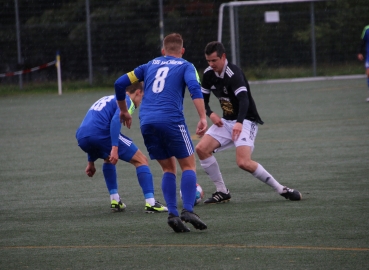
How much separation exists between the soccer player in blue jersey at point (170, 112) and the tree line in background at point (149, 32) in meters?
23.7

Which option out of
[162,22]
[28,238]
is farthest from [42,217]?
[162,22]

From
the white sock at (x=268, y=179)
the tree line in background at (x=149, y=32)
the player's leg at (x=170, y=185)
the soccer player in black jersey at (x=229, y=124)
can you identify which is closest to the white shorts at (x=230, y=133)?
the soccer player in black jersey at (x=229, y=124)

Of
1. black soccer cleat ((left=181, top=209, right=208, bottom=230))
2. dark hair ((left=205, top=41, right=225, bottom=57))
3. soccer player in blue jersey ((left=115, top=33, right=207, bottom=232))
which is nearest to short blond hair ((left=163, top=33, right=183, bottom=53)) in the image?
soccer player in blue jersey ((left=115, top=33, right=207, bottom=232))

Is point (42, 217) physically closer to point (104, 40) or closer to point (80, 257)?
point (80, 257)

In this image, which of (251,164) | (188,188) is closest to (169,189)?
(188,188)

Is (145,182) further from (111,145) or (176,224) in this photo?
(176,224)

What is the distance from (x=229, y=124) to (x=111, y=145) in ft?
4.43

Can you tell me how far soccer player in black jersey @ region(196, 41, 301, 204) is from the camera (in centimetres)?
798

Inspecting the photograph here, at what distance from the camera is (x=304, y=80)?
29688 mm

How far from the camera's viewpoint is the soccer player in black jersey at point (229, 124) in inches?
314

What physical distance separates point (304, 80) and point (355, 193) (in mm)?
21877

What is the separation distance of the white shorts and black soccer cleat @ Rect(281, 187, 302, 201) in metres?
0.64

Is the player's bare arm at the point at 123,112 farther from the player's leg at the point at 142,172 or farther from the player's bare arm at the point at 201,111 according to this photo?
the player's leg at the point at 142,172

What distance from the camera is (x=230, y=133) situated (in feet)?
28.0
